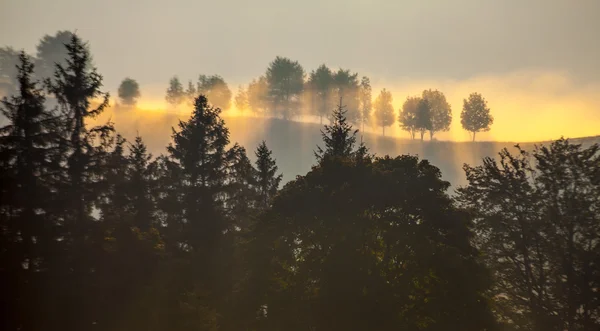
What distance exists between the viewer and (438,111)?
10412 cm

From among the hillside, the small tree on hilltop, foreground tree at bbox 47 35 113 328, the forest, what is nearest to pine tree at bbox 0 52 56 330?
the forest

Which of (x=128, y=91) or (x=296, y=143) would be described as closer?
(x=296, y=143)

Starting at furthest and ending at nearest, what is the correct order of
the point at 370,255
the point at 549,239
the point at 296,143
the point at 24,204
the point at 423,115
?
the point at 423,115, the point at 296,143, the point at 549,239, the point at 370,255, the point at 24,204

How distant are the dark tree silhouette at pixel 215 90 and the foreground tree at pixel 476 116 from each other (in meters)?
73.8

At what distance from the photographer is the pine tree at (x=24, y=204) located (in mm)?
13578

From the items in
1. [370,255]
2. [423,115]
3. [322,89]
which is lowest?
[370,255]

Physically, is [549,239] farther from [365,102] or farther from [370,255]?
[365,102]

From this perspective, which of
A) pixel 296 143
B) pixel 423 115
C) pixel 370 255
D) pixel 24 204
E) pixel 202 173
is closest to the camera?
pixel 24 204

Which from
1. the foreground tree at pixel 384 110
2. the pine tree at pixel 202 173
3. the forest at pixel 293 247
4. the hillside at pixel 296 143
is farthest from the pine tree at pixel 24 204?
the foreground tree at pixel 384 110

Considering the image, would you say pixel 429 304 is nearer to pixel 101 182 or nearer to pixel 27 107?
pixel 101 182

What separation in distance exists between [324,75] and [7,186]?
100 meters

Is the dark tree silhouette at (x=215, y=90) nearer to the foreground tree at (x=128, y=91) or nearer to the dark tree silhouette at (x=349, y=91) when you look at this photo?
the foreground tree at (x=128, y=91)

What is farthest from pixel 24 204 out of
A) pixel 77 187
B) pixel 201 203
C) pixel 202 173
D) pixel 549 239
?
pixel 549 239

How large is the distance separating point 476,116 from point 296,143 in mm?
49265
